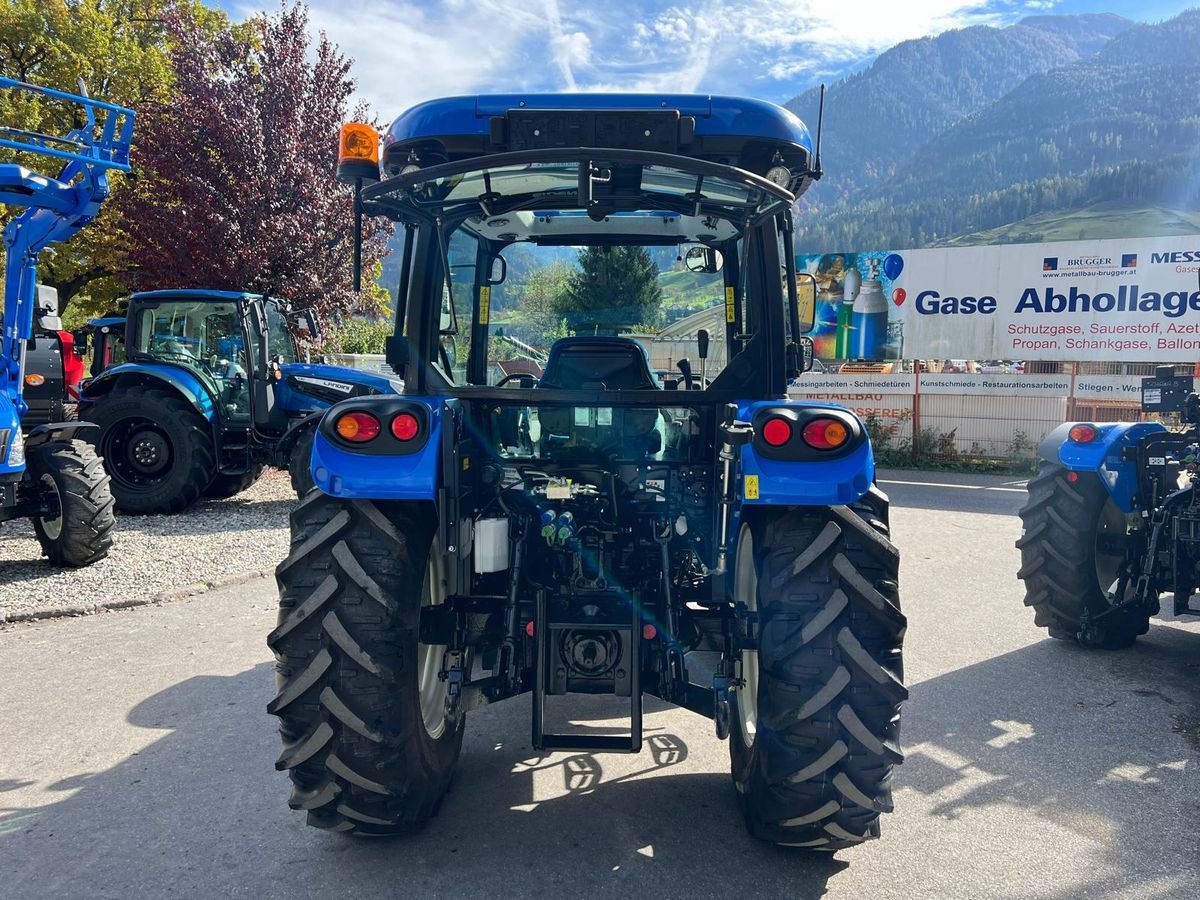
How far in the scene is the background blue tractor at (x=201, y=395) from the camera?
948cm

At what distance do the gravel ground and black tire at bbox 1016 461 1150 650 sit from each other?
5790 millimetres

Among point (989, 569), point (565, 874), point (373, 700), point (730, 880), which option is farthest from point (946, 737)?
point (989, 569)

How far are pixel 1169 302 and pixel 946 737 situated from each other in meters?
14.7

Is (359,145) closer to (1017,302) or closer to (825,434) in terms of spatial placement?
(825,434)

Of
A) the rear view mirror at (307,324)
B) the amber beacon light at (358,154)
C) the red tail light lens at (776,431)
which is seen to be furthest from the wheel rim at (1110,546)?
the rear view mirror at (307,324)

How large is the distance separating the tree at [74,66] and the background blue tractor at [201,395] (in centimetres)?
1090

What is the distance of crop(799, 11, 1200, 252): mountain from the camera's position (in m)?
128

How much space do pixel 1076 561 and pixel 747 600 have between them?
317 centimetres

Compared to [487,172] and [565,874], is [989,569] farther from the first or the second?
[487,172]

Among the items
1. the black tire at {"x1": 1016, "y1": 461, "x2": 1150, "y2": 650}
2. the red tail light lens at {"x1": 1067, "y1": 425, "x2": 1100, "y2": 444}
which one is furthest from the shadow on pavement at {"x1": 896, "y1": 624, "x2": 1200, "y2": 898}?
the red tail light lens at {"x1": 1067, "y1": 425, "x2": 1100, "y2": 444}

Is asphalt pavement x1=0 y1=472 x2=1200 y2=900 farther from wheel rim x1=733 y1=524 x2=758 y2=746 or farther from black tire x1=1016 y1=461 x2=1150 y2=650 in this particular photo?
wheel rim x1=733 y1=524 x2=758 y2=746

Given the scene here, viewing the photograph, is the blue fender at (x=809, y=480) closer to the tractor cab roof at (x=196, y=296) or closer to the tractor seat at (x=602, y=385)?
the tractor seat at (x=602, y=385)

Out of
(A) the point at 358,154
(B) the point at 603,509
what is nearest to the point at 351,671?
(B) the point at 603,509

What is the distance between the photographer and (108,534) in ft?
22.7
